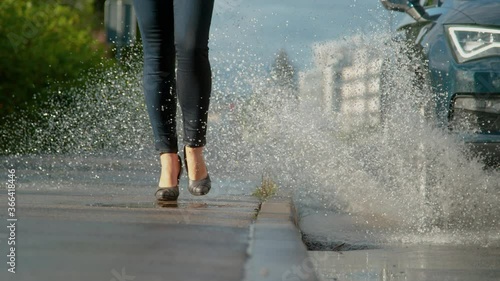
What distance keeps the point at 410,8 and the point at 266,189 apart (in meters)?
1.26

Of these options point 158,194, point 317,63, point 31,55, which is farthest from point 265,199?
point 31,55

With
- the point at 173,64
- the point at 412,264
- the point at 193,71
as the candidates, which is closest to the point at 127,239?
the point at 412,264

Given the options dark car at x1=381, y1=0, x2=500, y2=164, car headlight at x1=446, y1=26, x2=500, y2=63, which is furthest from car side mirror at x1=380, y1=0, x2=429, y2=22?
car headlight at x1=446, y1=26, x2=500, y2=63

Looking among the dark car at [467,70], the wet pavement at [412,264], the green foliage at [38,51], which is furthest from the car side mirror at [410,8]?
the green foliage at [38,51]

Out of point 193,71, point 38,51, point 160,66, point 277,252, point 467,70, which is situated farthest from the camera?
point 38,51

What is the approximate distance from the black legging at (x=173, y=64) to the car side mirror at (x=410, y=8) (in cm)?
145

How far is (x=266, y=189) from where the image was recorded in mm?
6977

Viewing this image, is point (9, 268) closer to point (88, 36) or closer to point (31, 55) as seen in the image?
point (31, 55)

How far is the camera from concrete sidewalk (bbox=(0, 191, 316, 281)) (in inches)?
139

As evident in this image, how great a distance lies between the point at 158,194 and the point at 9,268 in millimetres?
2608

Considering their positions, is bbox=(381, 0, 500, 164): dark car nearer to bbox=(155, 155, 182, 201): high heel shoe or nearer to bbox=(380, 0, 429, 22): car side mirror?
bbox=(380, 0, 429, 22): car side mirror

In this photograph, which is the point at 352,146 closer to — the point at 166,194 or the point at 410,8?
the point at 410,8

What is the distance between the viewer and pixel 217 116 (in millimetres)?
8727

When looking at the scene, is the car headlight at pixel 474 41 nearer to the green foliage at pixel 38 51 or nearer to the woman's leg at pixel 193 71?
the woman's leg at pixel 193 71
